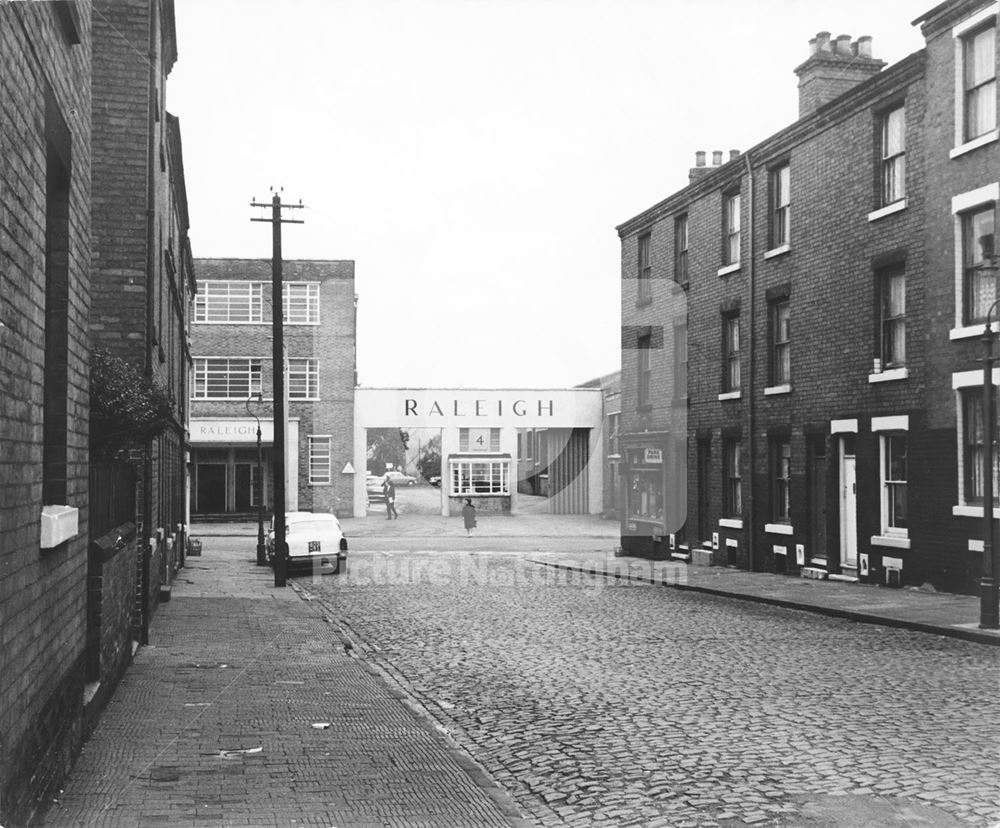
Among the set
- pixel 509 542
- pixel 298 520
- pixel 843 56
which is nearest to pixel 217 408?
pixel 509 542

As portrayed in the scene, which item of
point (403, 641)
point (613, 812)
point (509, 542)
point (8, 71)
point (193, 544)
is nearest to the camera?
point (8, 71)

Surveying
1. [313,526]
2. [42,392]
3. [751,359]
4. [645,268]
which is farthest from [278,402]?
[42,392]

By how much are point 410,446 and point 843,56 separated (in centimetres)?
7389

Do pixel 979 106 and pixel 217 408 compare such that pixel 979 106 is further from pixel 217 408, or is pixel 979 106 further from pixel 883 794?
pixel 217 408

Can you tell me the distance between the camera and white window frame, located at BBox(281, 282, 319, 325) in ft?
176

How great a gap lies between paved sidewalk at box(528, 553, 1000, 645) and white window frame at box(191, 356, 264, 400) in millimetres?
28391

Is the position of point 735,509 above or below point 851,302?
below

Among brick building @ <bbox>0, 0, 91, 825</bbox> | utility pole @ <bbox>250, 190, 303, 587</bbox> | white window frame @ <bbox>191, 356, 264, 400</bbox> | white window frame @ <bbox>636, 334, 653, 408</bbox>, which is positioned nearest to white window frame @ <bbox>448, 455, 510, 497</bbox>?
white window frame @ <bbox>191, 356, 264, 400</bbox>

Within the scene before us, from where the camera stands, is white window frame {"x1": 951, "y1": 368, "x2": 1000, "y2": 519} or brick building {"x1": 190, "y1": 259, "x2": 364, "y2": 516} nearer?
white window frame {"x1": 951, "y1": 368, "x2": 1000, "y2": 519}

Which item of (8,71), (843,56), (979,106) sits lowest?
(8,71)

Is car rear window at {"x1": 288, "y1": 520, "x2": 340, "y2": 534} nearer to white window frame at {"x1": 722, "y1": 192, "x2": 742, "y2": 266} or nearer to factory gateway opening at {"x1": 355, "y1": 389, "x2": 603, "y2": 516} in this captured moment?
white window frame at {"x1": 722, "y1": 192, "x2": 742, "y2": 266}

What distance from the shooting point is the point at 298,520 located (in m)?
27.5

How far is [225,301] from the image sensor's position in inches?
2094

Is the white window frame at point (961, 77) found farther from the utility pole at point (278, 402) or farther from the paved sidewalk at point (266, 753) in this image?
the utility pole at point (278, 402)
